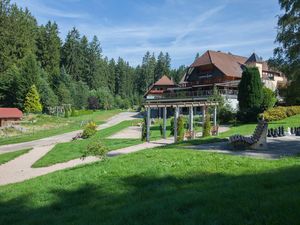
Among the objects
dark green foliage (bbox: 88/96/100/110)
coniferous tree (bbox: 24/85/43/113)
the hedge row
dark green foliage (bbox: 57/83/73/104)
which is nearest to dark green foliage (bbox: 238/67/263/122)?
the hedge row

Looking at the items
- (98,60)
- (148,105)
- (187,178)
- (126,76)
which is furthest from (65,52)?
(187,178)

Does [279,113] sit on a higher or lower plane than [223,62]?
lower

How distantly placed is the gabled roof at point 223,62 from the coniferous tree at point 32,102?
25398mm

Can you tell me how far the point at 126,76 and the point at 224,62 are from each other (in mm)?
64605

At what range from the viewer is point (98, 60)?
351 ft

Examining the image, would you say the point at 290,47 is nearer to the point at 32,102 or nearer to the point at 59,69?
the point at 32,102

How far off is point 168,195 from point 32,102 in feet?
184

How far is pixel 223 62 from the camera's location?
60.0 meters

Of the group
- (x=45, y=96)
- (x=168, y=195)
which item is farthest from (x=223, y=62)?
(x=168, y=195)

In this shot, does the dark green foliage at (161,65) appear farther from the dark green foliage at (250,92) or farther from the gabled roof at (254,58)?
the dark green foliage at (250,92)

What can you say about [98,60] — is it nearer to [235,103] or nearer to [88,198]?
[235,103]

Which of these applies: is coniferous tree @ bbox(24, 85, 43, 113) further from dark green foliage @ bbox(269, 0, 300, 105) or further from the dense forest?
dark green foliage @ bbox(269, 0, 300, 105)

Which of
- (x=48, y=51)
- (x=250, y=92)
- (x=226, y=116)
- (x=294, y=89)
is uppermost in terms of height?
(x=48, y=51)

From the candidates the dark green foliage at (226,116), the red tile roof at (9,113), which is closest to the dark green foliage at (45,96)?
the red tile roof at (9,113)
